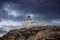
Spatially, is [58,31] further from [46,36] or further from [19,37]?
[19,37]

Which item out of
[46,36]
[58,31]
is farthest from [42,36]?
[58,31]

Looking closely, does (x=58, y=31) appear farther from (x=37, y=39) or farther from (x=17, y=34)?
(x=17, y=34)

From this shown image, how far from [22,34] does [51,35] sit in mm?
10479

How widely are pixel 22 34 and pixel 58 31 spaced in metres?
12.0

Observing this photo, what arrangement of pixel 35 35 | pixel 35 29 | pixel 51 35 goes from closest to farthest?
pixel 51 35, pixel 35 35, pixel 35 29

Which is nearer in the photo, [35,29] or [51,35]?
[51,35]

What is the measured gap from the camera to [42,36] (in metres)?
47.9

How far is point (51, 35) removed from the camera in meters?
46.9

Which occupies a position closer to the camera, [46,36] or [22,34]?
[46,36]

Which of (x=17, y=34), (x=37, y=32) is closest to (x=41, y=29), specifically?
(x=37, y=32)

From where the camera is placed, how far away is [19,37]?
2021 inches

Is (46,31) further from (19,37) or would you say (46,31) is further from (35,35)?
(19,37)

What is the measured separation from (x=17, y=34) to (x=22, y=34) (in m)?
Answer: 1.68

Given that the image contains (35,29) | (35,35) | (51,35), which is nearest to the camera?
(51,35)
